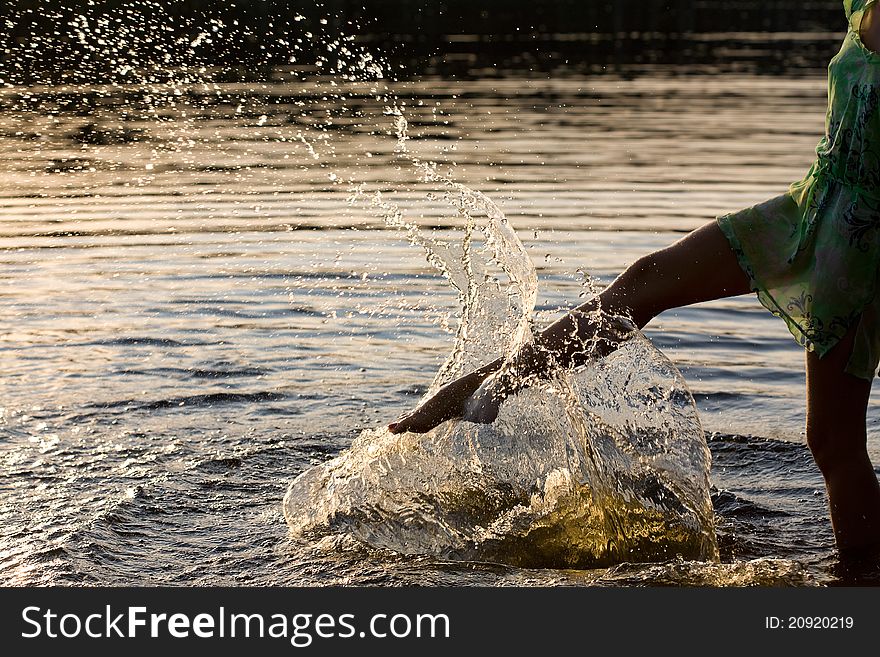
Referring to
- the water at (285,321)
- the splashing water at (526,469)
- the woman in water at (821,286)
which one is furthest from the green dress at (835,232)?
the water at (285,321)

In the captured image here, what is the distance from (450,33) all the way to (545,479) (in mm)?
33357

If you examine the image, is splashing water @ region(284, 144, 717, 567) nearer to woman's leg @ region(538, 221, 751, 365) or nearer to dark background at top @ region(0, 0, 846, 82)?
woman's leg @ region(538, 221, 751, 365)

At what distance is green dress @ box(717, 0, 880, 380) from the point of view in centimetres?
390

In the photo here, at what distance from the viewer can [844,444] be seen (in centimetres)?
418

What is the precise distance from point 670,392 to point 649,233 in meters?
5.89

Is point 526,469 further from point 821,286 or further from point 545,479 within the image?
point 821,286

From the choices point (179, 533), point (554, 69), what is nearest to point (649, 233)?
point (179, 533)

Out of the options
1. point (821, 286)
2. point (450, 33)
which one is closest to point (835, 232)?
point (821, 286)

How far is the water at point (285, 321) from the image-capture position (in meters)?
4.75

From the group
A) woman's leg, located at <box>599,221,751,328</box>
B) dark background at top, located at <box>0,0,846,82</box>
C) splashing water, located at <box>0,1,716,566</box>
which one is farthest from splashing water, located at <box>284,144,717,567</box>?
dark background at top, located at <box>0,0,846,82</box>

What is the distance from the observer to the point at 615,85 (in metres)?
23.8

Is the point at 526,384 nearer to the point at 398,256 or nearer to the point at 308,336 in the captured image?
the point at 308,336

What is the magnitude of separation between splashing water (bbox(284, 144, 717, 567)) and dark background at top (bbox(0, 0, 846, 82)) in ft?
65.9

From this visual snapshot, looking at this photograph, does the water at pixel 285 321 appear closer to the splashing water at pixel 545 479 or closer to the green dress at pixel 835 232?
the splashing water at pixel 545 479
